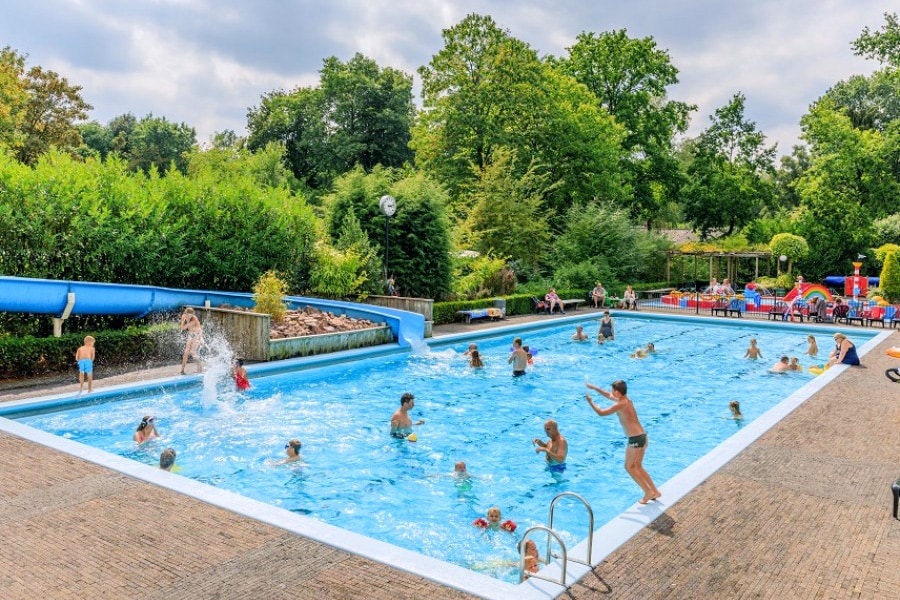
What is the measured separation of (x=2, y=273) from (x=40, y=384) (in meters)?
3.83

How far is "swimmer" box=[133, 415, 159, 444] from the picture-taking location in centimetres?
1029

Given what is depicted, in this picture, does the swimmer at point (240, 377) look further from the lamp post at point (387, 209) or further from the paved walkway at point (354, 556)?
the lamp post at point (387, 209)

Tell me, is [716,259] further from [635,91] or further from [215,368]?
[215,368]

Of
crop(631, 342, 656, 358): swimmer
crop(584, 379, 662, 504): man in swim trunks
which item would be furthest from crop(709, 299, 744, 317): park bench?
crop(584, 379, 662, 504): man in swim trunks

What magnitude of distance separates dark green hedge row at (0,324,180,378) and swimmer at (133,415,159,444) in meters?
5.01

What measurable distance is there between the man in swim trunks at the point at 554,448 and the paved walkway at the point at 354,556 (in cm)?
244

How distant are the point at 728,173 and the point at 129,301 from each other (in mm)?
46838

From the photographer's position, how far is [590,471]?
10289 millimetres

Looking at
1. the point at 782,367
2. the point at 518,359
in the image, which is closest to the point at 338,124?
the point at 518,359

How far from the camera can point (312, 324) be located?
18.0 meters

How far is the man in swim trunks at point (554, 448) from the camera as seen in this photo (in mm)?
9777

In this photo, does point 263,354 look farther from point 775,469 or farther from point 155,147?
point 155,147

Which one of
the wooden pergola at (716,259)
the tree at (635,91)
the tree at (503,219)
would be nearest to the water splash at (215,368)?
the tree at (503,219)

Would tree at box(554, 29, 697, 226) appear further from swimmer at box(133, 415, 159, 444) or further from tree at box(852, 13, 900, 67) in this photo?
swimmer at box(133, 415, 159, 444)
